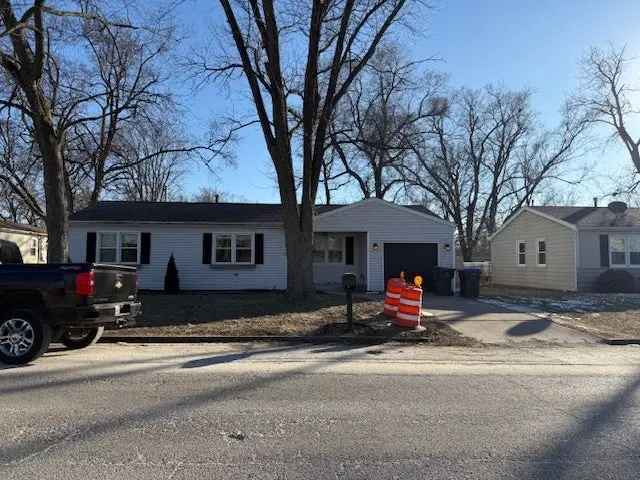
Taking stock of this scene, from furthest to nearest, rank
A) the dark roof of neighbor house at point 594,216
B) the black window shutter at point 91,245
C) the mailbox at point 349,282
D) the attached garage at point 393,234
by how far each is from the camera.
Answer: the dark roof of neighbor house at point 594,216 < the attached garage at point 393,234 < the black window shutter at point 91,245 < the mailbox at point 349,282

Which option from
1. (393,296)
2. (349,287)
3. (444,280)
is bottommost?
(393,296)

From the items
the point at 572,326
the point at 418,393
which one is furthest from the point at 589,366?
the point at 572,326

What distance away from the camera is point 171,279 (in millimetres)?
21359

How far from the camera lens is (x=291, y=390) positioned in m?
6.70

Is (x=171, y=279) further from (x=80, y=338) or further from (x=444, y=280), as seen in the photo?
(x=80, y=338)

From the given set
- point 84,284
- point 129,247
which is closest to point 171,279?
point 129,247

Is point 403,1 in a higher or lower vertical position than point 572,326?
higher

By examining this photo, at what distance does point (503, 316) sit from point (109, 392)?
11544 mm

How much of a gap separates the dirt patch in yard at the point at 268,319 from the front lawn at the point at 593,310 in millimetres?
4003

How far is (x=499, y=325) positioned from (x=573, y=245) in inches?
495

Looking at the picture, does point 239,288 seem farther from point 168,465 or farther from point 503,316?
point 168,465

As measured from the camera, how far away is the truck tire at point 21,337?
8188 mm

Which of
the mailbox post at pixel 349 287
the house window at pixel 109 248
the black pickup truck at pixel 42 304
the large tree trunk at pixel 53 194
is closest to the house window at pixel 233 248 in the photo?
the house window at pixel 109 248

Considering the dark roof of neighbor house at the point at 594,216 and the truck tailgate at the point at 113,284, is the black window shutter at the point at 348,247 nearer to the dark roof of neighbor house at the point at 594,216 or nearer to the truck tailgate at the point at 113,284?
the dark roof of neighbor house at the point at 594,216
